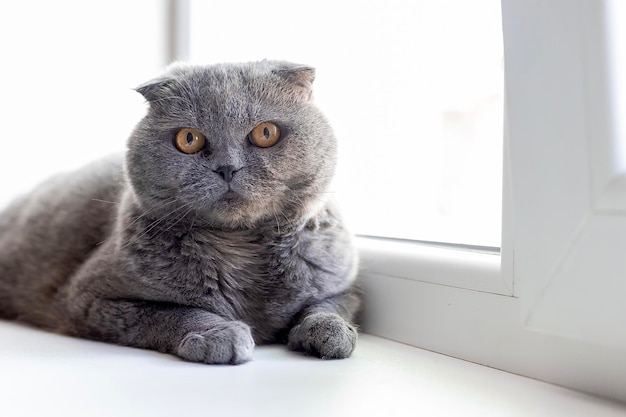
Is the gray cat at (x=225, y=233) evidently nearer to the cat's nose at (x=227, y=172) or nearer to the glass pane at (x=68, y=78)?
the cat's nose at (x=227, y=172)

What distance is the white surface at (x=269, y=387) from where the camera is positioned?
873 mm

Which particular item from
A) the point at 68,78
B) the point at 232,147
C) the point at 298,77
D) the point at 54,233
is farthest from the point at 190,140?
the point at 68,78

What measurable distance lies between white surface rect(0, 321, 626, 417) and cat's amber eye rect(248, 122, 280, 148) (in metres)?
0.37

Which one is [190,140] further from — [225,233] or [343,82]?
[343,82]

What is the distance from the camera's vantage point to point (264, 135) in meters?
1.19

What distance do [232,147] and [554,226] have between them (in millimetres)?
529

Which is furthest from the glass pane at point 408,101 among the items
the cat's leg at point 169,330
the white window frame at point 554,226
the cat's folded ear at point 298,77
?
the cat's leg at point 169,330

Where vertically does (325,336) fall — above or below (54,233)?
below

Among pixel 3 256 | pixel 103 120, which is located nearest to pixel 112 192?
pixel 3 256

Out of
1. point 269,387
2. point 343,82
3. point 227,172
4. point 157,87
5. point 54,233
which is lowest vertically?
point 269,387

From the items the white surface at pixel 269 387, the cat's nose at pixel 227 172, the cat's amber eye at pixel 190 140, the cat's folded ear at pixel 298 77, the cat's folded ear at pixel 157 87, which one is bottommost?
the white surface at pixel 269 387

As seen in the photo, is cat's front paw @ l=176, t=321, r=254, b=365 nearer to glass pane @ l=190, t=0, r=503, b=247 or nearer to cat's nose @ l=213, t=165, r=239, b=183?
cat's nose @ l=213, t=165, r=239, b=183

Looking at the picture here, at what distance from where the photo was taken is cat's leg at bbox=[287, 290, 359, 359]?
1.15 m

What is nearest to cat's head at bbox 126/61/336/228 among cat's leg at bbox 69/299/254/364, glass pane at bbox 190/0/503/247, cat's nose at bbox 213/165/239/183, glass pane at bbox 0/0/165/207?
cat's nose at bbox 213/165/239/183
